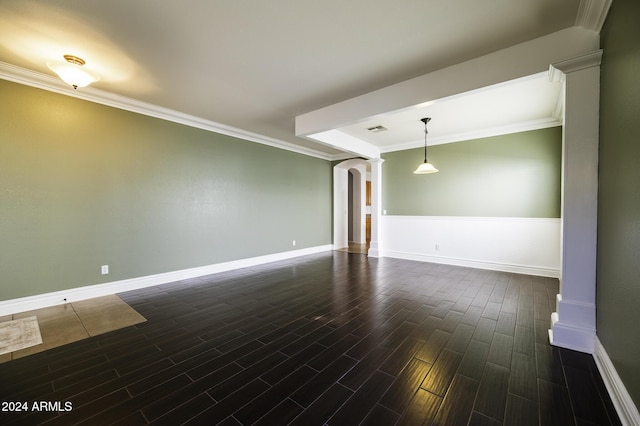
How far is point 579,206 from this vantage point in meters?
2.15

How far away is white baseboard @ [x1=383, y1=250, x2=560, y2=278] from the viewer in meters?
4.47

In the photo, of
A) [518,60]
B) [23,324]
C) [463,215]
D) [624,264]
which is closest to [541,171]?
[463,215]

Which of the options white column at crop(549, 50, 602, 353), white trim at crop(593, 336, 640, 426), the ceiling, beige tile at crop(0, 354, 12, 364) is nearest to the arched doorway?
the ceiling

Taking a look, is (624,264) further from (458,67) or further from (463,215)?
(463,215)

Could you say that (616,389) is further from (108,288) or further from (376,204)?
(108,288)

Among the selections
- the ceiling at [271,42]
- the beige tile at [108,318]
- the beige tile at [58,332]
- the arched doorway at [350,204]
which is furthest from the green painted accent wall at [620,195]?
the arched doorway at [350,204]

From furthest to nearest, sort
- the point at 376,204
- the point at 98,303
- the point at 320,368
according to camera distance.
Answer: the point at 376,204, the point at 98,303, the point at 320,368

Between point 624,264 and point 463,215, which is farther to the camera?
point 463,215

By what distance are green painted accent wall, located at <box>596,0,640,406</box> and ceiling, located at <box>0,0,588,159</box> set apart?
0.60m

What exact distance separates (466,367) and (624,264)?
1233 millimetres

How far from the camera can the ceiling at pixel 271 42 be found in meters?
2.01

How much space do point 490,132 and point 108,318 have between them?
6.81m

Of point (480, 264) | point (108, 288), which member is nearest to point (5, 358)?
point (108, 288)

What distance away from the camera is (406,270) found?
499 cm
